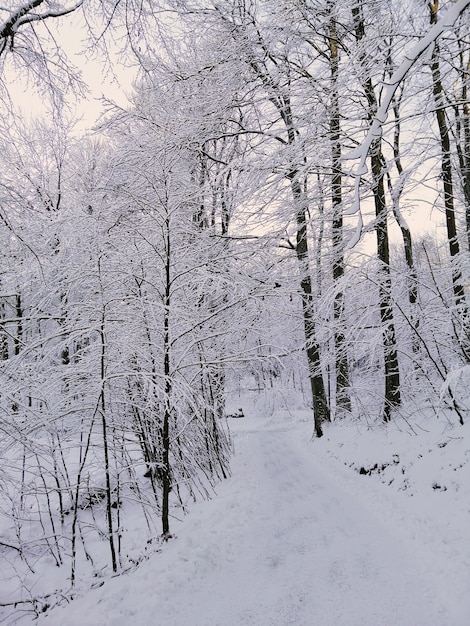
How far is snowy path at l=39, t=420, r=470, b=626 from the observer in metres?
3.18

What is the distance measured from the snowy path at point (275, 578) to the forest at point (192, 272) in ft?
2.45

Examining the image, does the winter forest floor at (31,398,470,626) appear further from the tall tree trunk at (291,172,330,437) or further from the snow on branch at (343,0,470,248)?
the tall tree trunk at (291,172,330,437)

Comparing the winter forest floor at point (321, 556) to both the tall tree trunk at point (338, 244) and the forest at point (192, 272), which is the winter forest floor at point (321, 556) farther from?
the tall tree trunk at point (338, 244)

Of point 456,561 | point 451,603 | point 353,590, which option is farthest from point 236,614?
point 456,561

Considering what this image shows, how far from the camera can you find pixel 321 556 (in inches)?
164

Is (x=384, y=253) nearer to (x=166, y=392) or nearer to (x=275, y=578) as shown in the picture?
(x=166, y=392)

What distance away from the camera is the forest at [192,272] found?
3984 mm

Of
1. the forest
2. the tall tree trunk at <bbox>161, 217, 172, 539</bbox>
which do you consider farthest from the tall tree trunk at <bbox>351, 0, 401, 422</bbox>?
the tall tree trunk at <bbox>161, 217, 172, 539</bbox>

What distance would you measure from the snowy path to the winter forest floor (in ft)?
0.04

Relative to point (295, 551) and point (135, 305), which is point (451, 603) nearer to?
point (295, 551)

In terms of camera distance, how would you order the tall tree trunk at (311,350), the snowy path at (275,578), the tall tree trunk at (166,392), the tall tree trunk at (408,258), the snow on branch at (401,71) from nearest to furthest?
the snow on branch at (401,71)
the snowy path at (275,578)
the tall tree trunk at (166,392)
the tall tree trunk at (408,258)
the tall tree trunk at (311,350)

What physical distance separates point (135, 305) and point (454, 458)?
4759 mm

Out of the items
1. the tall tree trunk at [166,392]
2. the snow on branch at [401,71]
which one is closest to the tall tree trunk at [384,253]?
the tall tree trunk at [166,392]

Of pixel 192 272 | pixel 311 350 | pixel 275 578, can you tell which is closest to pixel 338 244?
pixel 311 350
